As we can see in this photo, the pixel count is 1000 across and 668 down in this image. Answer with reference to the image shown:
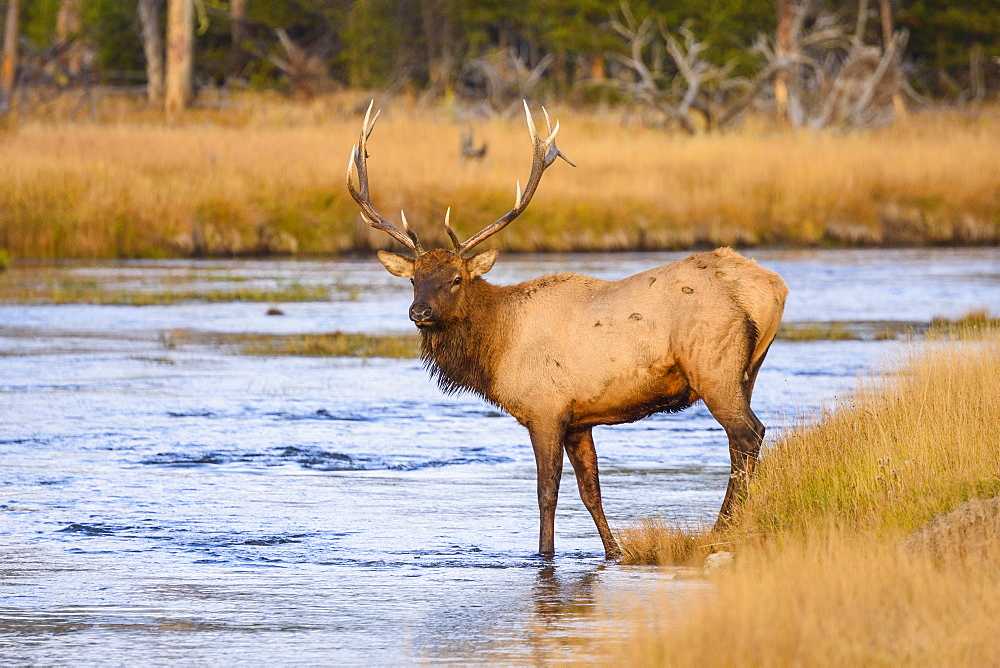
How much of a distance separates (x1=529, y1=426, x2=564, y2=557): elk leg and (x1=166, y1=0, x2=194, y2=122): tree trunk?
107 ft

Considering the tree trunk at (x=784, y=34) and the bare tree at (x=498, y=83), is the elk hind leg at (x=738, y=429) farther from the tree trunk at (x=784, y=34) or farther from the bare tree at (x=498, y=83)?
the tree trunk at (x=784, y=34)

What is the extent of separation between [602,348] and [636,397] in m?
0.32

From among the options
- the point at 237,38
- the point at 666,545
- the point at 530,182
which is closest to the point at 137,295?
the point at 530,182

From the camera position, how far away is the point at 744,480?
878cm

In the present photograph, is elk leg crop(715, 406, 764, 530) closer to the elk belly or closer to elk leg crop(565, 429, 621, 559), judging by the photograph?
the elk belly

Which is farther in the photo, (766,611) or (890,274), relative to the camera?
(890,274)

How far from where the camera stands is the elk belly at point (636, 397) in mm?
8938

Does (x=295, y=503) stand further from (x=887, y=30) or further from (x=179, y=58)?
(x=887, y=30)

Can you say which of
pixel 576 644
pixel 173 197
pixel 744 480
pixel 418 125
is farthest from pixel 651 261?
pixel 576 644

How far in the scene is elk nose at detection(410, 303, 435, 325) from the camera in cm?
891

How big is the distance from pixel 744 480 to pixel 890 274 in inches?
729

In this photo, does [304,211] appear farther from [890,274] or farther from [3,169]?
[890,274]

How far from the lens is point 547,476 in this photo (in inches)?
350

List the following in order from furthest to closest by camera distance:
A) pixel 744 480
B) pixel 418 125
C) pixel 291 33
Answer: pixel 291 33 → pixel 418 125 → pixel 744 480
